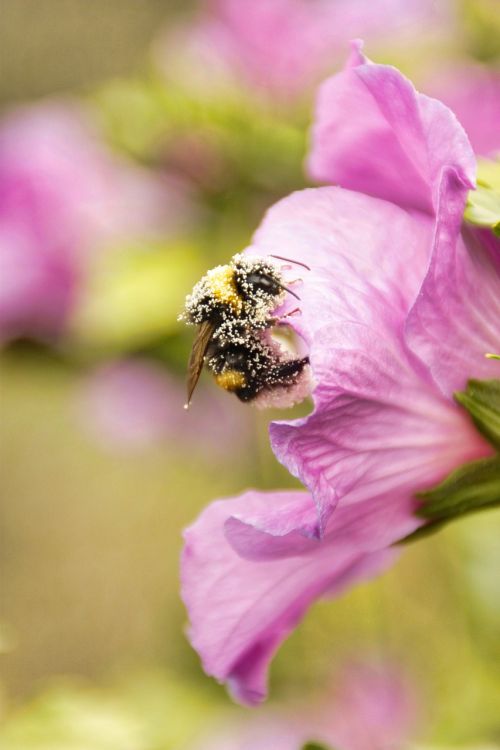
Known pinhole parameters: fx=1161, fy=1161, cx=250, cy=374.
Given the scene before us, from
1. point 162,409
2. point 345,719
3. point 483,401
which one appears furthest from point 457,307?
point 162,409

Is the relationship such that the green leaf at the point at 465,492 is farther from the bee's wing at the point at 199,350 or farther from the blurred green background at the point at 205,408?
the blurred green background at the point at 205,408

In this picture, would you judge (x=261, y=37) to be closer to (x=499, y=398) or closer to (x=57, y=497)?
(x=499, y=398)

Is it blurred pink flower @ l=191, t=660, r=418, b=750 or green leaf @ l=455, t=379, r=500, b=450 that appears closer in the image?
green leaf @ l=455, t=379, r=500, b=450

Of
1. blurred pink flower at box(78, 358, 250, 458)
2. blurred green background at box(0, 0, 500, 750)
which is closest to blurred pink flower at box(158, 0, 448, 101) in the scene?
blurred green background at box(0, 0, 500, 750)

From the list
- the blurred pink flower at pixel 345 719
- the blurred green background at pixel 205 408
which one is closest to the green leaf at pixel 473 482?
the blurred green background at pixel 205 408

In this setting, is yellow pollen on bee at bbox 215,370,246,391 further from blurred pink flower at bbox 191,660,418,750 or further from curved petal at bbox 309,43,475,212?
blurred pink flower at bbox 191,660,418,750
